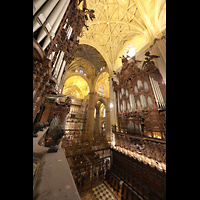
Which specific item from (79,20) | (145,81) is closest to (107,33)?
(79,20)

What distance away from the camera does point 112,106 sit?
24.7ft

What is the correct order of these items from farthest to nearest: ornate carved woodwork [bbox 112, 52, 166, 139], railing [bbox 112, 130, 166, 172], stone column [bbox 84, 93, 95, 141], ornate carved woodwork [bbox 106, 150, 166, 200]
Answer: stone column [bbox 84, 93, 95, 141] → ornate carved woodwork [bbox 112, 52, 166, 139] → railing [bbox 112, 130, 166, 172] → ornate carved woodwork [bbox 106, 150, 166, 200]

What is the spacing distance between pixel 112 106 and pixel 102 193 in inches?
215

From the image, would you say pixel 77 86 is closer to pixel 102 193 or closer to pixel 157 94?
pixel 157 94

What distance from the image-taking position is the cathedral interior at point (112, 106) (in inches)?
58.6

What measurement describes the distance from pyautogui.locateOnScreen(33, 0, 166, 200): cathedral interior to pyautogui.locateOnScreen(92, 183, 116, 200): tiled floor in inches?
1.0

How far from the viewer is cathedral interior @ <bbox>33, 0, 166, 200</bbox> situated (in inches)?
58.6

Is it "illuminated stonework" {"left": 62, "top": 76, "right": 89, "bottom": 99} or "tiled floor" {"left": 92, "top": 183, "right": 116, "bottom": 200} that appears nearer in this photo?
"tiled floor" {"left": 92, "top": 183, "right": 116, "bottom": 200}

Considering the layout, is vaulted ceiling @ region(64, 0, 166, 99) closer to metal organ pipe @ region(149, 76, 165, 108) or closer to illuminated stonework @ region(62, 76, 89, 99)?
metal organ pipe @ region(149, 76, 165, 108)

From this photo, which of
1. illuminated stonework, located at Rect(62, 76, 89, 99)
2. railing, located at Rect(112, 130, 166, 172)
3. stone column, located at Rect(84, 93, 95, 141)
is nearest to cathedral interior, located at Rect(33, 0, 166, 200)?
railing, located at Rect(112, 130, 166, 172)

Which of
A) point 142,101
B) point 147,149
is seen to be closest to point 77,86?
point 142,101
